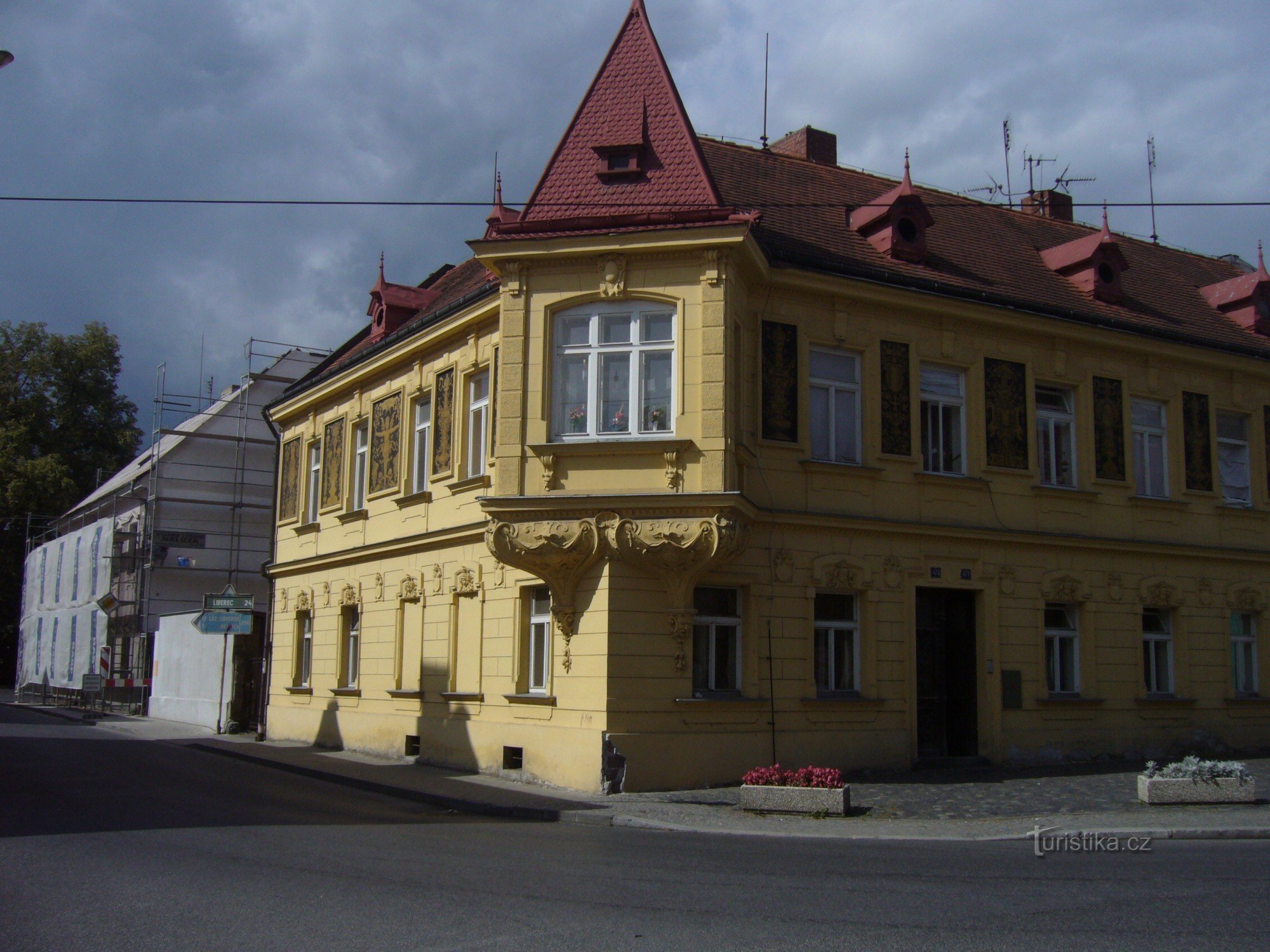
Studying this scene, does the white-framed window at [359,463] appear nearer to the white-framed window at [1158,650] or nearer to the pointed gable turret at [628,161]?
the pointed gable turret at [628,161]

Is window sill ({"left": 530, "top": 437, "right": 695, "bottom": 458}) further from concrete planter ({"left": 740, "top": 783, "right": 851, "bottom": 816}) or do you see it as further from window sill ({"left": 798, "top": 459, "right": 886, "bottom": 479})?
concrete planter ({"left": 740, "top": 783, "right": 851, "bottom": 816})

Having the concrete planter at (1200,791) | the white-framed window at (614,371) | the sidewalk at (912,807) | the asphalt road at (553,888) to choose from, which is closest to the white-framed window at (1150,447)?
the sidewalk at (912,807)

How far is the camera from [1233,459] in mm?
23422

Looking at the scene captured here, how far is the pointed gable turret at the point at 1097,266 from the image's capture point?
74.7 ft

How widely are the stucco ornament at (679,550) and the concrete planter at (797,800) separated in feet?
8.63

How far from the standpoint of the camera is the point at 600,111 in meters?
18.8

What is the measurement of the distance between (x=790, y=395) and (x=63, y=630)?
3718 cm

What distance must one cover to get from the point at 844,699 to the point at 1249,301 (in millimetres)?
13727

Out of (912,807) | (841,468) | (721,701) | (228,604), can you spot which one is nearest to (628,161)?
(841,468)

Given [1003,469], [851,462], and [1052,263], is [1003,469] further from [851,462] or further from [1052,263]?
[1052,263]

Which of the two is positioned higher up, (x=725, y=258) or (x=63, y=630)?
(x=725, y=258)

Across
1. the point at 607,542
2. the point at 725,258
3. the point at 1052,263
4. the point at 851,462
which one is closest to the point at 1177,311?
the point at 1052,263

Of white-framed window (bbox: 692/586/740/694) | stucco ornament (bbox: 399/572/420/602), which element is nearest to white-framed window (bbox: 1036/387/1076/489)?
white-framed window (bbox: 692/586/740/694)

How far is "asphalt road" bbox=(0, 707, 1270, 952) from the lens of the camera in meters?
7.55
